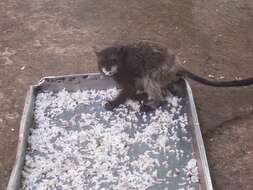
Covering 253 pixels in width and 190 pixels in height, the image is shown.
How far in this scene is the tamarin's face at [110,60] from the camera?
3.40 meters

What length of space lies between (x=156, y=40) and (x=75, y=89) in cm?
121

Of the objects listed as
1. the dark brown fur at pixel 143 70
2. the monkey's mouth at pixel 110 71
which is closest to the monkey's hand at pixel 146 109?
the dark brown fur at pixel 143 70

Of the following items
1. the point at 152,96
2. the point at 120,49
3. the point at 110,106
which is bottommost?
the point at 110,106

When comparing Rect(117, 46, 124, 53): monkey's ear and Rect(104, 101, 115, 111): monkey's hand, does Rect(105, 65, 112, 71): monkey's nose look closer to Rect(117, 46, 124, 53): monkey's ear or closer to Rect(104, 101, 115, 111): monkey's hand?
Rect(117, 46, 124, 53): monkey's ear

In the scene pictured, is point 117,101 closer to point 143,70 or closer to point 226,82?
point 143,70

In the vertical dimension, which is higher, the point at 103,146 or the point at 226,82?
the point at 226,82

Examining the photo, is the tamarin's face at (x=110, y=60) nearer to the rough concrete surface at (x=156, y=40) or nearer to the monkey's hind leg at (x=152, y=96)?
the monkey's hind leg at (x=152, y=96)

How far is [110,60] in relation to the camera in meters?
3.39

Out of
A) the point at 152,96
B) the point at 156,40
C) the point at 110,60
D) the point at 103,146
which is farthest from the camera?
the point at 156,40

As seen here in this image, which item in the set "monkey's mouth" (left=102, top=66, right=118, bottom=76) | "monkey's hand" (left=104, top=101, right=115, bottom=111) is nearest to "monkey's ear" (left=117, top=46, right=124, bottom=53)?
"monkey's mouth" (left=102, top=66, right=118, bottom=76)

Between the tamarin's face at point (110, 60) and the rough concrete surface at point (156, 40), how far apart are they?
82 centimetres

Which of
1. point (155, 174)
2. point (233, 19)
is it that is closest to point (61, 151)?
point (155, 174)

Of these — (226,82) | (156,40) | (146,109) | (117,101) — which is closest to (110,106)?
(117,101)

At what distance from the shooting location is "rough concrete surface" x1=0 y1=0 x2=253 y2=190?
3414mm
